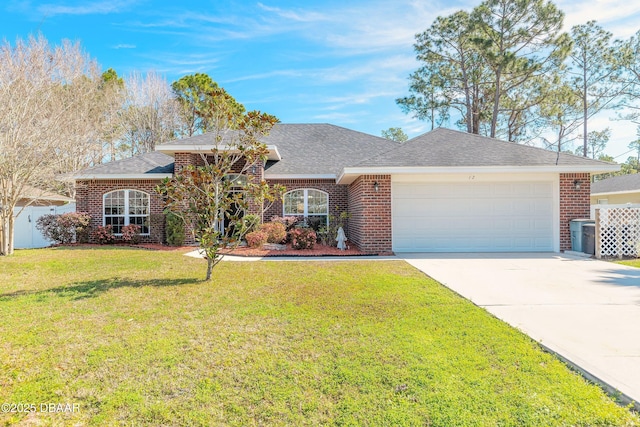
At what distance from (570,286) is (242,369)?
6112 millimetres

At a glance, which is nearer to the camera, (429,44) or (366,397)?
(366,397)

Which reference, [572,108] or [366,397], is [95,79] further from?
[572,108]

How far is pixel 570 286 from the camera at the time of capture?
6.23 m

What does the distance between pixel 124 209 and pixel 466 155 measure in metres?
13.0

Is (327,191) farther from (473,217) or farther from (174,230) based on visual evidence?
(174,230)

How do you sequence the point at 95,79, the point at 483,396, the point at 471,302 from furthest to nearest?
the point at 95,79 < the point at 471,302 < the point at 483,396

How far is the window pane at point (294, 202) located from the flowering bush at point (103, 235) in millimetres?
6719

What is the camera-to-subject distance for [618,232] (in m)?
9.70

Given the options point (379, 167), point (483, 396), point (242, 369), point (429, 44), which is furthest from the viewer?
point (429, 44)

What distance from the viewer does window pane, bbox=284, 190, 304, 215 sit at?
1369cm

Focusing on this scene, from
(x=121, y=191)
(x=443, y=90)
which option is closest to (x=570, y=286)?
(x=121, y=191)

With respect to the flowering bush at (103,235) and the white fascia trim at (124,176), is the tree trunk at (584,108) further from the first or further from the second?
the flowering bush at (103,235)

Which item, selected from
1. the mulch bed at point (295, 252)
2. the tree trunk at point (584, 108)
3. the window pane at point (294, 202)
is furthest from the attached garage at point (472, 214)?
Answer: the tree trunk at point (584, 108)

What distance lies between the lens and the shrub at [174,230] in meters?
12.4
